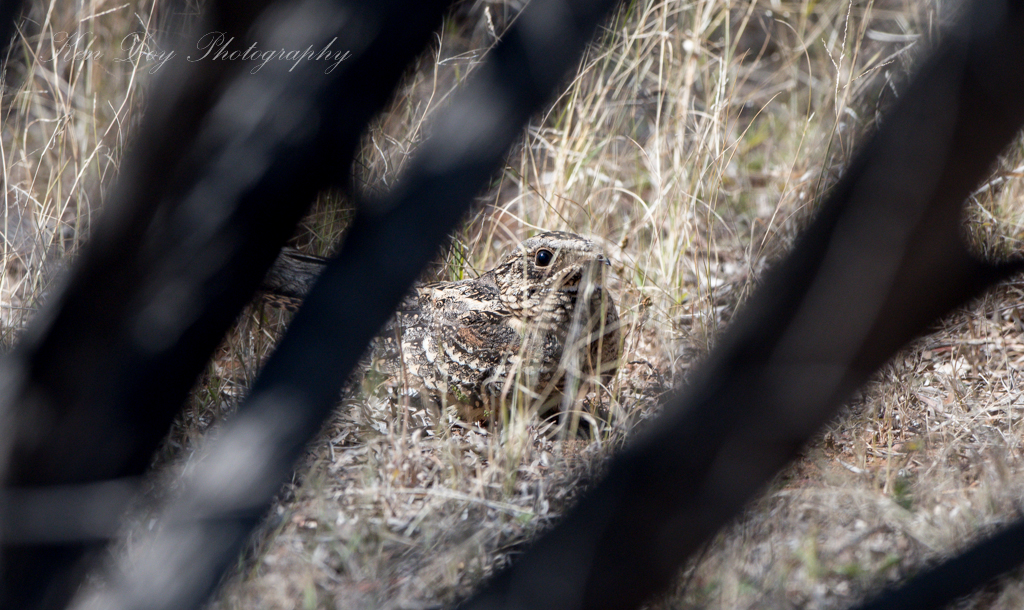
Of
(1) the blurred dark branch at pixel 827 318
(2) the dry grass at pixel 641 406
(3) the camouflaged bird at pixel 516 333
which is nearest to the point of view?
(1) the blurred dark branch at pixel 827 318

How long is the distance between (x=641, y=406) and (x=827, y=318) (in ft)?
6.41

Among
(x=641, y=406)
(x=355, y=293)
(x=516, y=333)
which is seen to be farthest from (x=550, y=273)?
(x=355, y=293)

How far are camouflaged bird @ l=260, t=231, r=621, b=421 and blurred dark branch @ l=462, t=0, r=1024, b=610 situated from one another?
6.00ft

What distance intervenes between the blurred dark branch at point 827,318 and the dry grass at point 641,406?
0.48 ft

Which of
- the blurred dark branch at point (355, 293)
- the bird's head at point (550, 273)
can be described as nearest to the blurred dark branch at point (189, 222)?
the blurred dark branch at point (355, 293)

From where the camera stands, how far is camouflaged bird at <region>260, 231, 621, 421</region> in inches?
106

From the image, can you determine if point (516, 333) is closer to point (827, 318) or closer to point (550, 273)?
point (550, 273)

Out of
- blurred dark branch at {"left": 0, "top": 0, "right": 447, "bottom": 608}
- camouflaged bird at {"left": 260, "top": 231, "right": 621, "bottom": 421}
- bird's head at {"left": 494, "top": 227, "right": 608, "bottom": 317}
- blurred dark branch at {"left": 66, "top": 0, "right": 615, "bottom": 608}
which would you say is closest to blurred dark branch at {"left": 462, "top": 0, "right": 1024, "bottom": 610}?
blurred dark branch at {"left": 66, "top": 0, "right": 615, "bottom": 608}

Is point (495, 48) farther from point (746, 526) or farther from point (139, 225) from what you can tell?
point (746, 526)

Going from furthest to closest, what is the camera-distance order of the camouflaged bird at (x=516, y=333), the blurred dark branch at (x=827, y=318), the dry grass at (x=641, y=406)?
1. the camouflaged bird at (x=516, y=333)
2. the dry grass at (x=641, y=406)
3. the blurred dark branch at (x=827, y=318)

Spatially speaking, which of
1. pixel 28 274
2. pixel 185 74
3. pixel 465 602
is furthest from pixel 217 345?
pixel 28 274

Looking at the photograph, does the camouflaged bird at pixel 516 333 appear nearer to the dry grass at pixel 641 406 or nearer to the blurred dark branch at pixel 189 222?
the dry grass at pixel 641 406

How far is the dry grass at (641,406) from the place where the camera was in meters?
1.89

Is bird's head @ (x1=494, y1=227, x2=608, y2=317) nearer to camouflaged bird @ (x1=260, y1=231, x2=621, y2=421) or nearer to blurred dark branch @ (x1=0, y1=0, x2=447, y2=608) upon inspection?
camouflaged bird @ (x1=260, y1=231, x2=621, y2=421)
